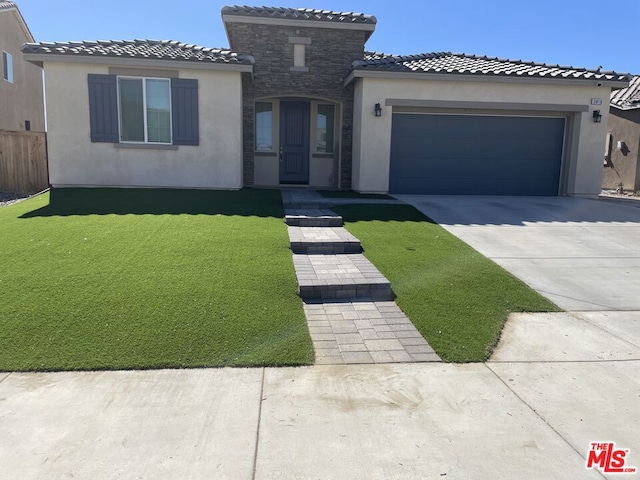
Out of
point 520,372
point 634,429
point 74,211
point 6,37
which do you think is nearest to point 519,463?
point 634,429

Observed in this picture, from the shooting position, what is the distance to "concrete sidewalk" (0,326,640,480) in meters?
2.91

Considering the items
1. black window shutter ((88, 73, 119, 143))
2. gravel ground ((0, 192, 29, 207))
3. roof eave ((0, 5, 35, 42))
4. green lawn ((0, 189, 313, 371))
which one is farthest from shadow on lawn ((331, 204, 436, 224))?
roof eave ((0, 5, 35, 42))

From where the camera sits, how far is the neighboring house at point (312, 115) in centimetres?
1261

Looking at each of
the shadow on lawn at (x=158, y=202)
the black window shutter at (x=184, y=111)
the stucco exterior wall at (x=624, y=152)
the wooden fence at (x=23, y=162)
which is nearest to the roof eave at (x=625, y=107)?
the stucco exterior wall at (x=624, y=152)

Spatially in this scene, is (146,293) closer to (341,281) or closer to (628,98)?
(341,281)

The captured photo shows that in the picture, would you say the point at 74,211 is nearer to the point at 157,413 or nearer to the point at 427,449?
the point at 157,413

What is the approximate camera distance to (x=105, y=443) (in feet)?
10.2

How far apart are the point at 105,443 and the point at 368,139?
11.4 meters

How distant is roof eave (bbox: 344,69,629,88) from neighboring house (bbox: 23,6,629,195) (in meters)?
0.04

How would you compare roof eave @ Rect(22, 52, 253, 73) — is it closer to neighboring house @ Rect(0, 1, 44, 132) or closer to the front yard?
the front yard

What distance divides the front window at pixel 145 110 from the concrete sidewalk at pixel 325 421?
988 centimetres

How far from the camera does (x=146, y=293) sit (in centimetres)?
558

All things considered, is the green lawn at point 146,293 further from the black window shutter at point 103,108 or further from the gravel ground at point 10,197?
the gravel ground at point 10,197

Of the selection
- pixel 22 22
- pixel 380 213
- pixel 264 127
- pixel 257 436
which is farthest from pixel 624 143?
pixel 22 22
